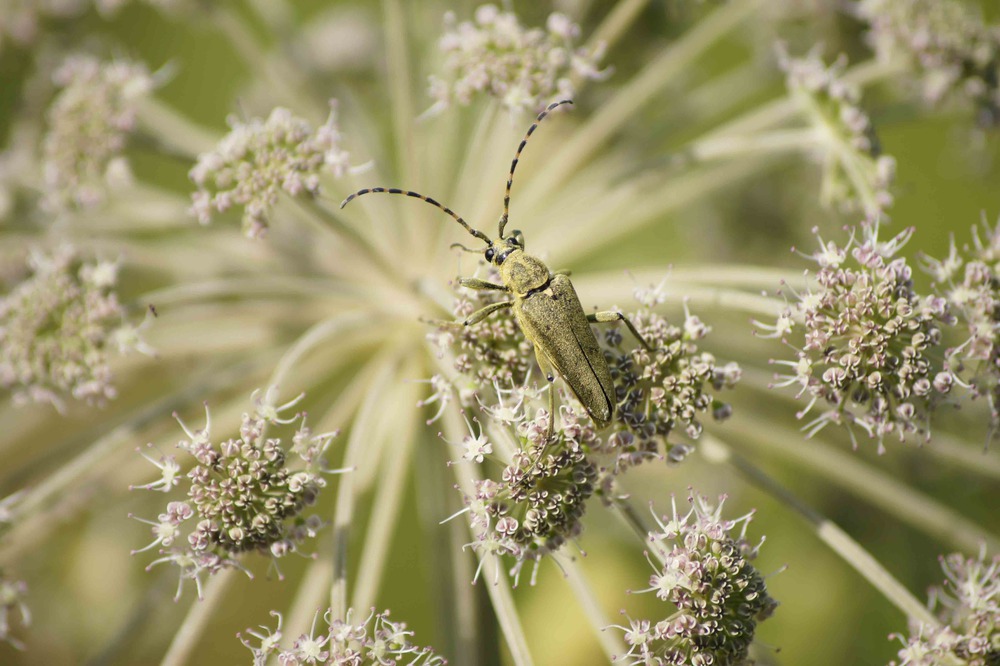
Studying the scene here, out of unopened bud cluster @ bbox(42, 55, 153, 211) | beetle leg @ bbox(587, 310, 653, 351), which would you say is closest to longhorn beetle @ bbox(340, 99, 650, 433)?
beetle leg @ bbox(587, 310, 653, 351)

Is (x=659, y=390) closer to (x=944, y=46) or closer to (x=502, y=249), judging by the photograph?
(x=502, y=249)

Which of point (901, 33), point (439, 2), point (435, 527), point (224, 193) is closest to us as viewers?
point (224, 193)

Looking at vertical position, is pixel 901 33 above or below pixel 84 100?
below

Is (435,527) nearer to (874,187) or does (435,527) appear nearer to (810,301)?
(810,301)

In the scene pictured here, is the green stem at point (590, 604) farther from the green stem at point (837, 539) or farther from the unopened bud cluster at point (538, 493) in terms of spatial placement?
the green stem at point (837, 539)

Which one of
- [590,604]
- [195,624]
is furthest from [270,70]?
[590,604]

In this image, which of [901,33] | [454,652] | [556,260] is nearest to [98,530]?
[454,652]
